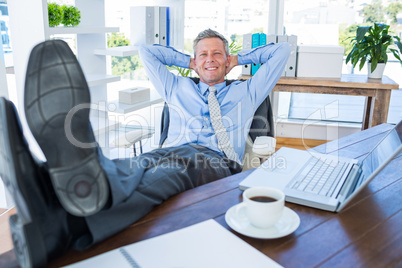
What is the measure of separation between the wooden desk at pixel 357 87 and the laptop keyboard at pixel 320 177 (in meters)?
2.01

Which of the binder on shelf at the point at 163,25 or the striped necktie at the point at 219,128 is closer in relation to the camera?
the striped necktie at the point at 219,128

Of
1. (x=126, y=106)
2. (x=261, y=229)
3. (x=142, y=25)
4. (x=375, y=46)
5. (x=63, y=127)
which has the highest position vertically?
(x=142, y=25)

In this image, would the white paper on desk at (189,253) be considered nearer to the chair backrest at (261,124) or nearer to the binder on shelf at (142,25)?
the chair backrest at (261,124)

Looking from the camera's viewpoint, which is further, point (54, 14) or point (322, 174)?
point (54, 14)

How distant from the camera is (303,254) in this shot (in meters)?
0.82

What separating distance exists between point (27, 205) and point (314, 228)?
636mm

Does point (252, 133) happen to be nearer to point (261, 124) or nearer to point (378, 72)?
point (261, 124)

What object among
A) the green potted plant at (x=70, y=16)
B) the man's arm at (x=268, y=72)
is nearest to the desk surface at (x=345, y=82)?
the man's arm at (x=268, y=72)

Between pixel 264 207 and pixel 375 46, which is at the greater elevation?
pixel 375 46

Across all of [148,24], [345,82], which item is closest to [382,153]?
[345,82]

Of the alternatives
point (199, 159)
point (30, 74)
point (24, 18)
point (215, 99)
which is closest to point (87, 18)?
point (24, 18)

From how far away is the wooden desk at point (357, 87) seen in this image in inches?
122

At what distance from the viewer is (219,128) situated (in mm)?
2078

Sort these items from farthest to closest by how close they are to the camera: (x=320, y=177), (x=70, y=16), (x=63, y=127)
A: 1. (x=70, y=16)
2. (x=320, y=177)
3. (x=63, y=127)
